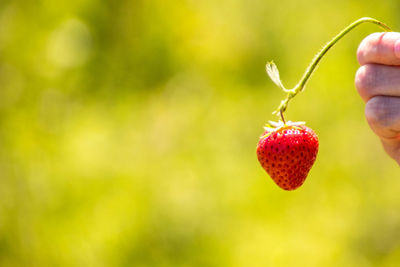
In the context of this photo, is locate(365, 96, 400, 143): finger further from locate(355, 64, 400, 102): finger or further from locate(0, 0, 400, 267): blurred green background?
locate(0, 0, 400, 267): blurred green background

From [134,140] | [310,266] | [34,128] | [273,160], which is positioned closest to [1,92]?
[34,128]

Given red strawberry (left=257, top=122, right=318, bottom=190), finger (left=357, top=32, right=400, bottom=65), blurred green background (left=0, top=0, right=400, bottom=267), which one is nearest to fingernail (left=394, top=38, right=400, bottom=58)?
finger (left=357, top=32, right=400, bottom=65)

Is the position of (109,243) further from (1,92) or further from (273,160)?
(273,160)

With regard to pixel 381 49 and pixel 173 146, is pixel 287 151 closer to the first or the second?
pixel 381 49

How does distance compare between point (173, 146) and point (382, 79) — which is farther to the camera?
point (173, 146)

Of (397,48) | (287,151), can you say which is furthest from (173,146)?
(397,48)

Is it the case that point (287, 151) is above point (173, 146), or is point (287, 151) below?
below
